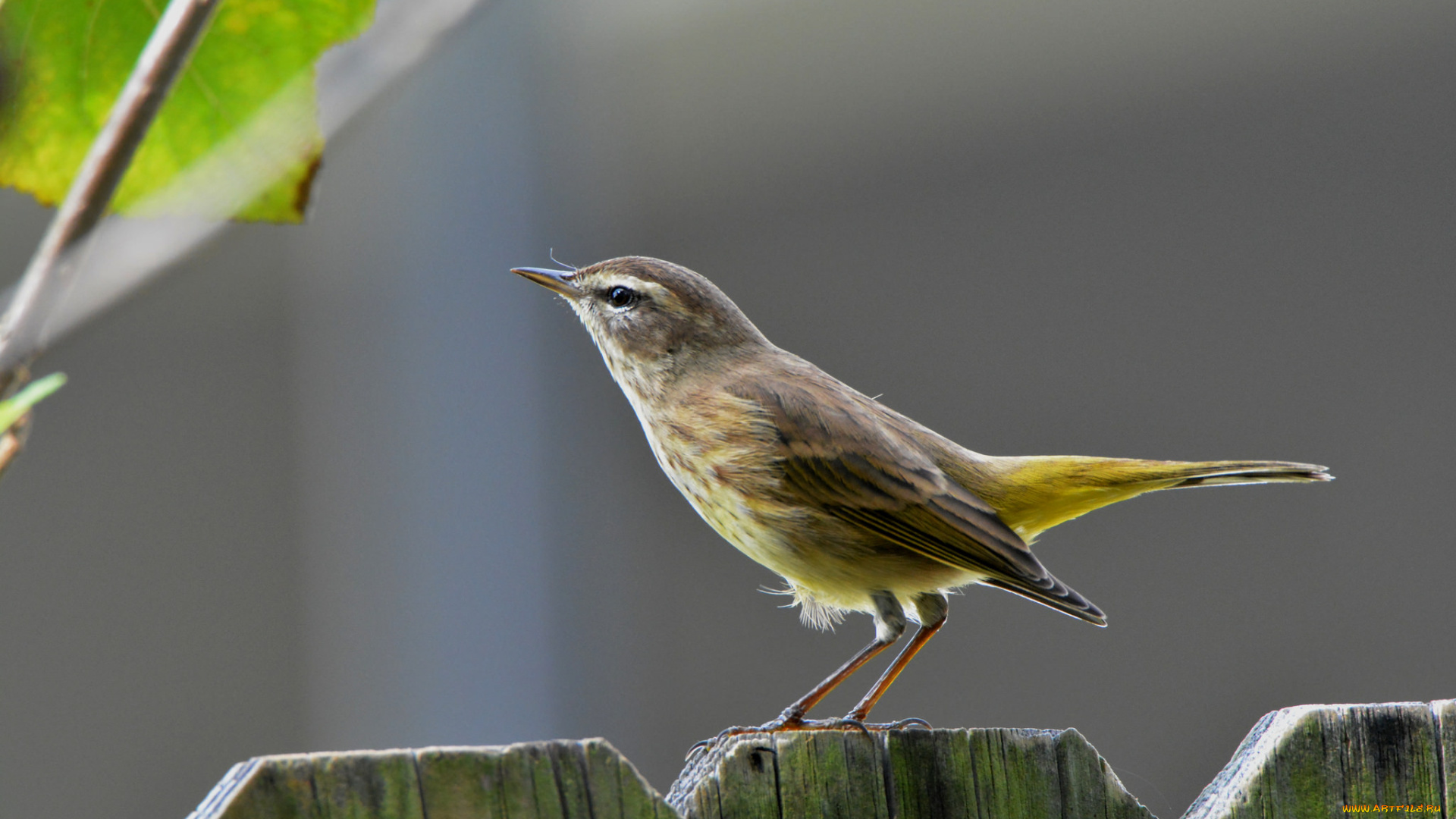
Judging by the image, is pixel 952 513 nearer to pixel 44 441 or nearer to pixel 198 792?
pixel 198 792

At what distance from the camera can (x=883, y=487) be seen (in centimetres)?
340

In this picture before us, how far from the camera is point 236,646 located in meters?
7.30

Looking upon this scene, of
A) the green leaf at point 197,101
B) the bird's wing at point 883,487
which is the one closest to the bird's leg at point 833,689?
the bird's wing at point 883,487

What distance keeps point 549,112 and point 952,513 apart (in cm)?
393

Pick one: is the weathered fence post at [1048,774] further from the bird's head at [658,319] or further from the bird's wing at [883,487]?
the bird's head at [658,319]

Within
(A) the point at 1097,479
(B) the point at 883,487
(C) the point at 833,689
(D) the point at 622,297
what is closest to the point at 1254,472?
(A) the point at 1097,479

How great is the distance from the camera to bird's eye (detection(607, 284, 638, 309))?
3967 millimetres

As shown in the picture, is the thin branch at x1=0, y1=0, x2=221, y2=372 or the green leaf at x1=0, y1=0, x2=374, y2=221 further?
the green leaf at x1=0, y1=0, x2=374, y2=221

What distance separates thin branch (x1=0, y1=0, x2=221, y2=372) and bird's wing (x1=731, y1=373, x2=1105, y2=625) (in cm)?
250

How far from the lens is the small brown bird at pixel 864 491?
328 centimetres

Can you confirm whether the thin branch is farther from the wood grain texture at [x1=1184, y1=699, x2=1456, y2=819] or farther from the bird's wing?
the bird's wing

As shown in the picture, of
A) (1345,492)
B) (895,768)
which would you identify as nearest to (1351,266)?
(1345,492)

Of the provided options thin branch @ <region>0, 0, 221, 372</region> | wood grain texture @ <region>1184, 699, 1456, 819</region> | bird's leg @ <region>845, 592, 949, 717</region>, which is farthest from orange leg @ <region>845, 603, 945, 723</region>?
thin branch @ <region>0, 0, 221, 372</region>

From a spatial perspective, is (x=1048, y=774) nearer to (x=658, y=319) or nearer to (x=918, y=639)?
(x=918, y=639)
